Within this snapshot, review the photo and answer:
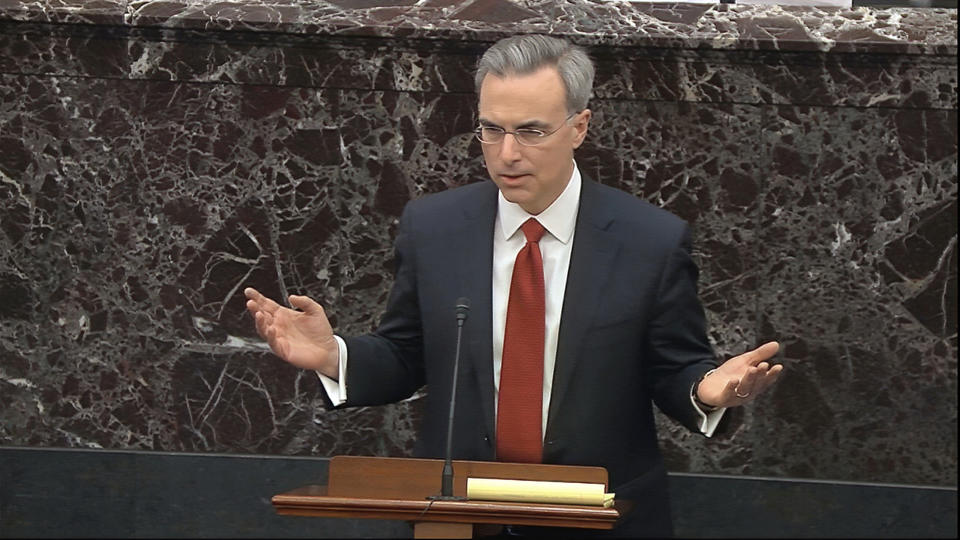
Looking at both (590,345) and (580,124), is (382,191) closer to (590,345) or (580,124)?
(580,124)

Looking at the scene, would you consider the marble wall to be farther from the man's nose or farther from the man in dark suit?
the man's nose

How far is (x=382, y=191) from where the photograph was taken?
493 cm

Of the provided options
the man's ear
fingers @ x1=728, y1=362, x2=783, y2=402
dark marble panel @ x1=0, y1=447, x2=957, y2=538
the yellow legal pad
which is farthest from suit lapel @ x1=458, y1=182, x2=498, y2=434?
dark marble panel @ x1=0, y1=447, x2=957, y2=538

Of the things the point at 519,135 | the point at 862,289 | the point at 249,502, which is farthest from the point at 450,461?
the point at 862,289

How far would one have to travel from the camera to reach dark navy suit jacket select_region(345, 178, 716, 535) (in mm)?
3611

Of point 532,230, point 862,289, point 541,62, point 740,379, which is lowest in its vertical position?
point 862,289

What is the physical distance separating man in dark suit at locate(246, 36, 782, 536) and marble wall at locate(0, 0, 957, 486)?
3.70ft

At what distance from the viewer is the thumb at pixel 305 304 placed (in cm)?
326

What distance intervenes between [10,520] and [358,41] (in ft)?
6.62

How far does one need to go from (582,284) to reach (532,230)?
19 cm

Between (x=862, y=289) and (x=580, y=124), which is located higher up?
(x=580, y=124)

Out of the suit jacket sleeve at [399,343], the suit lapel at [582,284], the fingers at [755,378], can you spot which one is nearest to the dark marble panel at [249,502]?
the suit jacket sleeve at [399,343]

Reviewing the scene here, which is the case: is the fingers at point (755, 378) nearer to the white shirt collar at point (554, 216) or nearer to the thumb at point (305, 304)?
the white shirt collar at point (554, 216)

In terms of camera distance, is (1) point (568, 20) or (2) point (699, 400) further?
(1) point (568, 20)
